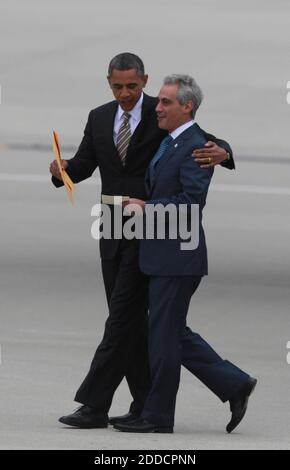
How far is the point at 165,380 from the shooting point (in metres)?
7.82

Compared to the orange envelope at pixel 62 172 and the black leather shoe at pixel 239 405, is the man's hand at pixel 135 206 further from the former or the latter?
the black leather shoe at pixel 239 405

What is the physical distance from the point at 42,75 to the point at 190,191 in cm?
1727

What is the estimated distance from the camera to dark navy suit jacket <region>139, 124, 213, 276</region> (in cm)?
766

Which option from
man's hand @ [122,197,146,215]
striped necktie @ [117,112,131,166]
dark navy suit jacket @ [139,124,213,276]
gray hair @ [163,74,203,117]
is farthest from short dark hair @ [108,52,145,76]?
man's hand @ [122,197,146,215]

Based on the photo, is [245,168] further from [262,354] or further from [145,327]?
[145,327]

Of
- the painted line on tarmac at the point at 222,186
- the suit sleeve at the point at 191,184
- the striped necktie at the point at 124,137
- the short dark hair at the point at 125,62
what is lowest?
the suit sleeve at the point at 191,184

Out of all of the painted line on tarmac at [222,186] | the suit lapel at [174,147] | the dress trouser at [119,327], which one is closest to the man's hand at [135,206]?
the suit lapel at [174,147]

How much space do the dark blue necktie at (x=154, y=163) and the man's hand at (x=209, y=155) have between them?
0.67 ft

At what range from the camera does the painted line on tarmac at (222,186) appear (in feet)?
58.1

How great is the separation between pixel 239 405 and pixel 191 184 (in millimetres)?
1062

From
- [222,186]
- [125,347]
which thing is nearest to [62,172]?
[125,347]

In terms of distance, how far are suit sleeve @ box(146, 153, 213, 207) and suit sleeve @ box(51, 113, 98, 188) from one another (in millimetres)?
549

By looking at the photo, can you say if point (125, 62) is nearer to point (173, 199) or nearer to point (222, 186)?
point (173, 199)

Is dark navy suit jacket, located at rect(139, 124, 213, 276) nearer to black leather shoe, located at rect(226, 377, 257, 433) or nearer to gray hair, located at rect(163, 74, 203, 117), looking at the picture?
gray hair, located at rect(163, 74, 203, 117)
